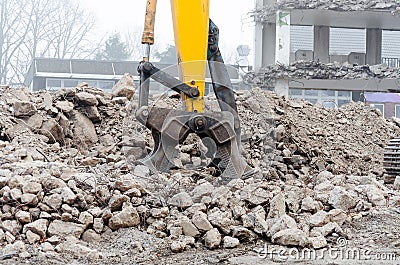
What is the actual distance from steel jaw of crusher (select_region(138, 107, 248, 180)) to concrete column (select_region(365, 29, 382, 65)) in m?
19.7

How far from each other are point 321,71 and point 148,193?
59.0 ft

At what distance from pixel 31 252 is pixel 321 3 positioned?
746 inches

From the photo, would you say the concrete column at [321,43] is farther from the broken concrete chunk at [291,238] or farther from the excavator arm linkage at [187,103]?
the broken concrete chunk at [291,238]

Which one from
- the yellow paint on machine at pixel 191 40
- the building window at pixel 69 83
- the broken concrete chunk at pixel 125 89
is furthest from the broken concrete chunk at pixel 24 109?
→ the building window at pixel 69 83

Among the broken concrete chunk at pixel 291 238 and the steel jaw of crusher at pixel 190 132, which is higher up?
the steel jaw of crusher at pixel 190 132

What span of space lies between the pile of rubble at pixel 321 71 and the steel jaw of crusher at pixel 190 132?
16.2 meters

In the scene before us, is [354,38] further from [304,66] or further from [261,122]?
[261,122]

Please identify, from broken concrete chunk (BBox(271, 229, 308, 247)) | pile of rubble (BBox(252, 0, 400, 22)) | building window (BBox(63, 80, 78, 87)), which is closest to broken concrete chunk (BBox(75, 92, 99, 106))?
broken concrete chunk (BBox(271, 229, 308, 247))

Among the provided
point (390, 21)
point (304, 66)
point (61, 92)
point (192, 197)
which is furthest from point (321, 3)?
point (192, 197)

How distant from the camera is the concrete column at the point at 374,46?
960 inches

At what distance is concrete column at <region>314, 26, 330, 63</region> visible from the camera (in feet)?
79.0

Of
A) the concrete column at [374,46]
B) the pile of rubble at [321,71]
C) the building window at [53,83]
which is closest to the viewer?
the pile of rubble at [321,71]

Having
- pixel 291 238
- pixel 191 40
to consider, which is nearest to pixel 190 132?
pixel 191 40

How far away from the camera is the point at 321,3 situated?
2152cm
